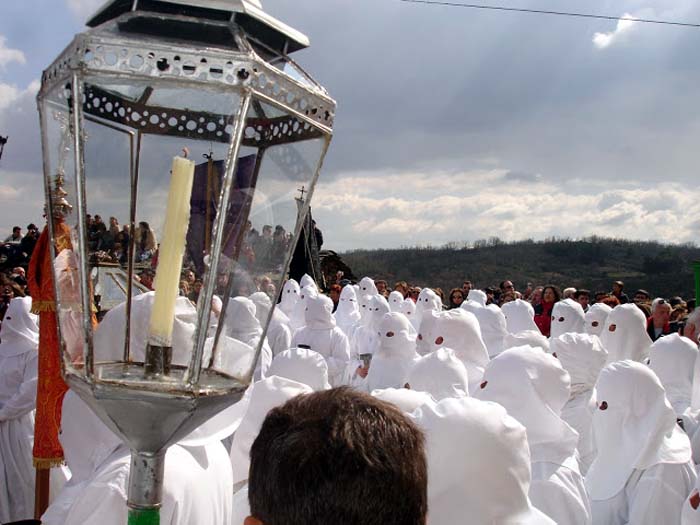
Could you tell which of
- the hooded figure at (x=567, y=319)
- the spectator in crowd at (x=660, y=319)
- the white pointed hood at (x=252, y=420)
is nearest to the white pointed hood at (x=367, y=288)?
the hooded figure at (x=567, y=319)

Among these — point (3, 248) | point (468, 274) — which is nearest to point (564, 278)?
point (468, 274)

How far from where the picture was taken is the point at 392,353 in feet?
26.3

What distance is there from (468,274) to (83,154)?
52.2 metres

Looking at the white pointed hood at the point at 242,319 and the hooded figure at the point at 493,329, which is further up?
the white pointed hood at the point at 242,319

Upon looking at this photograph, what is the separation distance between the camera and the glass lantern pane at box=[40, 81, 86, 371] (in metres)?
1.31

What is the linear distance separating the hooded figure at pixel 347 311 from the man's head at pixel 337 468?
40.9 feet

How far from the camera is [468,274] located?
173 feet

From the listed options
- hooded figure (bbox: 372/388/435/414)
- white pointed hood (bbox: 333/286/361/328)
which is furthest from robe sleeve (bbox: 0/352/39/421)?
white pointed hood (bbox: 333/286/361/328)

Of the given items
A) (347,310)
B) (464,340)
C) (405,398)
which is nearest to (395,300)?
(347,310)

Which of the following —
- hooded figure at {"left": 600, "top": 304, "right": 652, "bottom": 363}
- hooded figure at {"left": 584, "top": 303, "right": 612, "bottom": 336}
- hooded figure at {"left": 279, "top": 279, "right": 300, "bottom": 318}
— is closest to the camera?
hooded figure at {"left": 600, "top": 304, "right": 652, "bottom": 363}

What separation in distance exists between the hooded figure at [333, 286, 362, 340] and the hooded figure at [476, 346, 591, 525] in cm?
983

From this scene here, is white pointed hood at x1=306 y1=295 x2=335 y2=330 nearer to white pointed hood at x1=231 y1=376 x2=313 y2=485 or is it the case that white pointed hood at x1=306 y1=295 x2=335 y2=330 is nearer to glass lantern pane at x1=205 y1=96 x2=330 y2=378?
white pointed hood at x1=231 y1=376 x2=313 y2=485

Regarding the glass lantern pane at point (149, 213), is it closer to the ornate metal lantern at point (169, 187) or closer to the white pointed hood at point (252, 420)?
the ornate metal lantern at point (169, 187)

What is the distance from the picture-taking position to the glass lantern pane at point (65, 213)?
131cm
